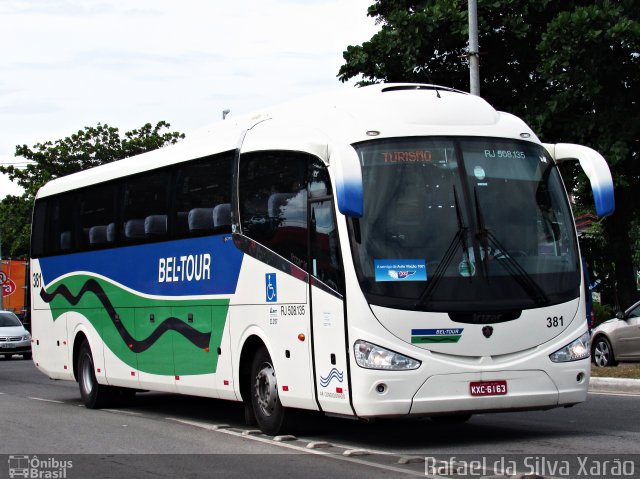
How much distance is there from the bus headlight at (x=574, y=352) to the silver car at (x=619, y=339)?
11.4 metres

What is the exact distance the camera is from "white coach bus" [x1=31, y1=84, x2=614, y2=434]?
11.1 m

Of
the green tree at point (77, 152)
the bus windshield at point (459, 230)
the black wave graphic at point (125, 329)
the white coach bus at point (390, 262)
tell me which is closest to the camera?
the white coach bus at point (390, 262)

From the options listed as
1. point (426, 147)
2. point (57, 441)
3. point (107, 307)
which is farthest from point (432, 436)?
Result: point (107, 307)

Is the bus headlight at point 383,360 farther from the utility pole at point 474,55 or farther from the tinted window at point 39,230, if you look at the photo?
the utility pole at point 474,55

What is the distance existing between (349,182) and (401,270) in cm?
104

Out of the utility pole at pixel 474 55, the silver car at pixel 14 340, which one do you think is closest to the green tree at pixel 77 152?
the silver car at pixel 14 340

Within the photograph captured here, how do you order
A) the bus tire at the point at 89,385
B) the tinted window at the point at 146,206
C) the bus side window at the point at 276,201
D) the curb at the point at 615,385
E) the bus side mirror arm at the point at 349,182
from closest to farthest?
the bus side mirror arm at the point at 349,182 → the bus side window at the point at 276,201 → the tinted window at the point at 146,206 → the curb at the point at 615,385 → the bus tire at the point at 89,385

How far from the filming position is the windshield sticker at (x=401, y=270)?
11.2m

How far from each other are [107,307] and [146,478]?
7.93m

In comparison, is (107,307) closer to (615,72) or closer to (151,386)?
(151,386)

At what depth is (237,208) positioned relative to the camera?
1368 centimetres

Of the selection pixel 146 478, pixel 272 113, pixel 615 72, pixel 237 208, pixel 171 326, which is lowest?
pixel 146 478

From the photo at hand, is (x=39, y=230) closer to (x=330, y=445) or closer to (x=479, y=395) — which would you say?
(x=330, y=445)

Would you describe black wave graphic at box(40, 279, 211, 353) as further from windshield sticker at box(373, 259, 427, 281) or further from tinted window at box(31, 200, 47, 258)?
windshield sticker at box(373, 259, 427, 281)
